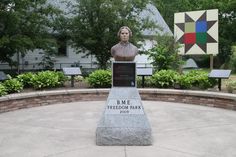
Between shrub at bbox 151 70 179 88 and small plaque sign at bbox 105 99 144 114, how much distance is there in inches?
248

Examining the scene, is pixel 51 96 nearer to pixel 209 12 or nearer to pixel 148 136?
pixel 148 136

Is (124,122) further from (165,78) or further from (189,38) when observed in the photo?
(189,38)

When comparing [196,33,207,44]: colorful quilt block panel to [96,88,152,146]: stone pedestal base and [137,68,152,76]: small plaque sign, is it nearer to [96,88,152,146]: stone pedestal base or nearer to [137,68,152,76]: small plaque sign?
[137,68,152,76]: small plaque sign

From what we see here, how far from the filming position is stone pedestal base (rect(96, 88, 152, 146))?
728 centimetres

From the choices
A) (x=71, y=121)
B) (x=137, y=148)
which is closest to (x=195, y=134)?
(x=137, y=148)

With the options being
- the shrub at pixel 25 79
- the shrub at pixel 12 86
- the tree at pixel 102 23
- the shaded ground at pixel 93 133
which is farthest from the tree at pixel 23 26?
the shaded ground at pixel 93 133

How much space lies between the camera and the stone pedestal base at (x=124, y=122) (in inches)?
287

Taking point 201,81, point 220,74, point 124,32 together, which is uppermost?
point 124,32

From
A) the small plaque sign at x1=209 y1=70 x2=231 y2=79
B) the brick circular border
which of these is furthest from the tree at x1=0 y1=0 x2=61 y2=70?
the small plaque sign at x1=209 y1=70 x2=231 y2=79

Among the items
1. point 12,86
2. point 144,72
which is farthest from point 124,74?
point 144,72

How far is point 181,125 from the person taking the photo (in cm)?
907

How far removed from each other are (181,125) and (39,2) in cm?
1219

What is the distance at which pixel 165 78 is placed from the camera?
13.7m

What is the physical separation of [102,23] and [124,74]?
1204 centimetres
